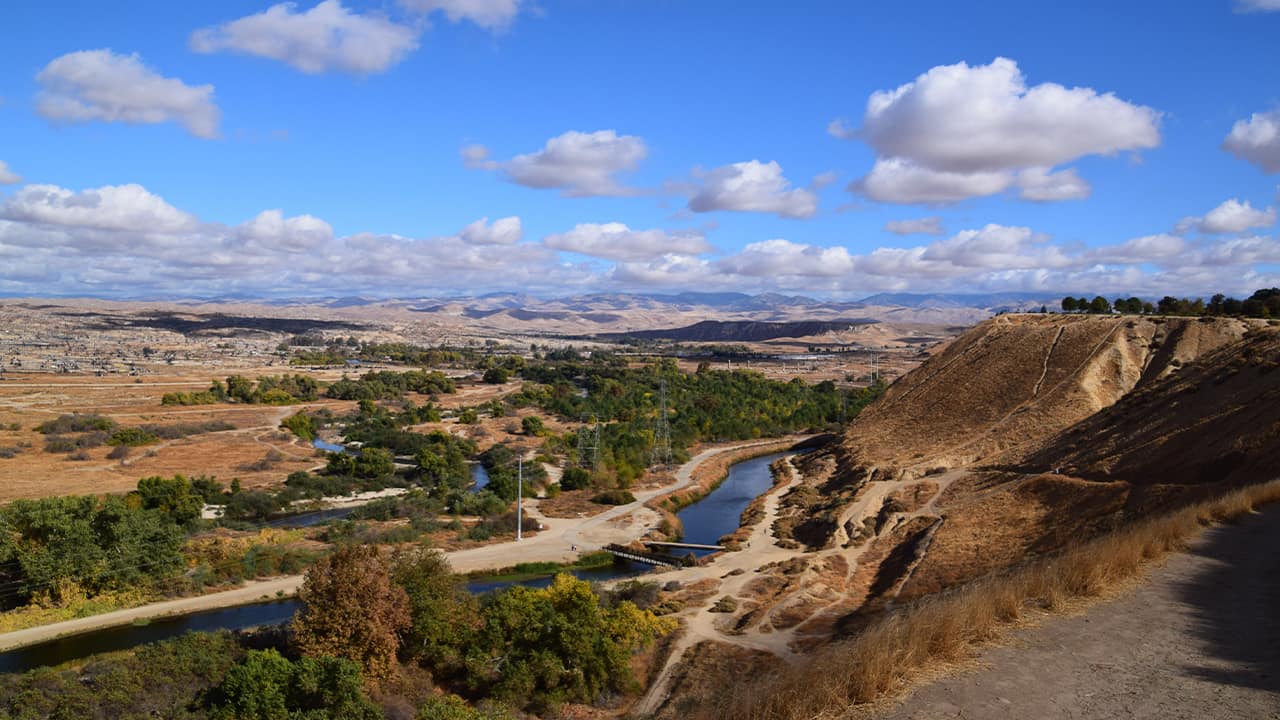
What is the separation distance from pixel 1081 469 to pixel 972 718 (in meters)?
34.8

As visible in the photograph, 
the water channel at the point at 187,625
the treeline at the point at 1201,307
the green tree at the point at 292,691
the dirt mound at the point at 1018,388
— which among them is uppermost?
the treeline at the point at 1201,307

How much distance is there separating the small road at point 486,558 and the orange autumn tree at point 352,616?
43.1ft

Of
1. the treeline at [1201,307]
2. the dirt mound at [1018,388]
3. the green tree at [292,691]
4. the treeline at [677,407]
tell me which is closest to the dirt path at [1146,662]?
the green tree at [292,691]

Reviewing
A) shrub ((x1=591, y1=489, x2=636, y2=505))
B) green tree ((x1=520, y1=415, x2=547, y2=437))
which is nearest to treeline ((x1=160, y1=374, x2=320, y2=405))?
green tree ((x1=520, y1=415, x2=547, y2=437))

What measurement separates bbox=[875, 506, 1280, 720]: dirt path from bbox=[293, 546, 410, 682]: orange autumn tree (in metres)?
16.6

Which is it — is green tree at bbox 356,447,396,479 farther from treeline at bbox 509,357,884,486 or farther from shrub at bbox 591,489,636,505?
shrub at bbox 591,489,636,505

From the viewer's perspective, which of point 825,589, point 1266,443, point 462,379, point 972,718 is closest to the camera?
point 972,718

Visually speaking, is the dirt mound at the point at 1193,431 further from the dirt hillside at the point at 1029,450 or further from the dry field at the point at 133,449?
the dry field at the point at 133,449

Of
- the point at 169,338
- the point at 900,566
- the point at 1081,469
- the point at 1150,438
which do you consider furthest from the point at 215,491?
the point at 169,338

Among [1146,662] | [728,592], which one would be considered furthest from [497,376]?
[1146,662]

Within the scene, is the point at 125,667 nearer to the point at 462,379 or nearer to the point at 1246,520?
the point at 1246,520

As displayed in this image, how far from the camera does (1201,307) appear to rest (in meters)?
70.6

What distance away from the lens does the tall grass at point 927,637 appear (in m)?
7.04

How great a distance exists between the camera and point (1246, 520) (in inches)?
575
